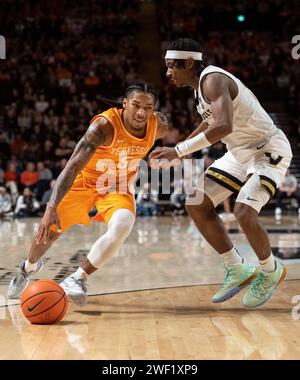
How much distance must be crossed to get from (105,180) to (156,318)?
111 centimetres

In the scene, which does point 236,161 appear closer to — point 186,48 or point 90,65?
point 186,48

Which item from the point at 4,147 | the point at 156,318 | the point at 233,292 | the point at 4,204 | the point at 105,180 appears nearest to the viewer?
the point at 156,318

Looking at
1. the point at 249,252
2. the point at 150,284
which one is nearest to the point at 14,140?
the point at 249,252

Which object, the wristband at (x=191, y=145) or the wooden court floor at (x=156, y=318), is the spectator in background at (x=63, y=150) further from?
the wristband at (x=191, y=145)

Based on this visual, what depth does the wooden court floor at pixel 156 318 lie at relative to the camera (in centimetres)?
332

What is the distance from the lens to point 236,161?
4.60 meters

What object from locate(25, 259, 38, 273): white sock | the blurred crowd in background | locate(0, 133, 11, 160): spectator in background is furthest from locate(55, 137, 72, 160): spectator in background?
locate(25, 259, 38, 273): white sock

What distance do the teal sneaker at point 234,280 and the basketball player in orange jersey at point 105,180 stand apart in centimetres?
81

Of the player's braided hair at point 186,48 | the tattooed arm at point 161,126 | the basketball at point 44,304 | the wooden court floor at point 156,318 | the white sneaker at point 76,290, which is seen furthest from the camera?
the tattooed arm at point 161,126

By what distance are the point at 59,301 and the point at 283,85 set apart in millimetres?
14417

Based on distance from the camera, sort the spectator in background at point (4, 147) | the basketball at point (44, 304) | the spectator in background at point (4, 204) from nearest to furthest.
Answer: the basketball at point (44, 304) → the spectator in background at point (4, 204) → the spectator in background at point (4, 147)

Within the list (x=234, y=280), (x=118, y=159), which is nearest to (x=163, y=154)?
(x=118, y=159)

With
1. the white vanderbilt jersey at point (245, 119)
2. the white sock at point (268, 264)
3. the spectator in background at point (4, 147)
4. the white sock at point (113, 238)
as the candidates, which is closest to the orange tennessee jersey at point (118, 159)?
the white sock at point (113, 238)
